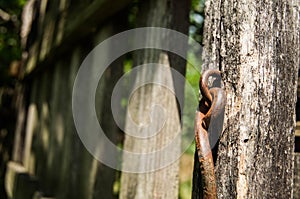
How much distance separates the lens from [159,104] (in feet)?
5.83

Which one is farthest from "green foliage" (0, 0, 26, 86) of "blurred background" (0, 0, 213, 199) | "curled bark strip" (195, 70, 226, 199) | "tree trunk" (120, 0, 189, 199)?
"curled bark strip" (195, 70, 226, 199)

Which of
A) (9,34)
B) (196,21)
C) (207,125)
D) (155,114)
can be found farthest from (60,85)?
(207,125)

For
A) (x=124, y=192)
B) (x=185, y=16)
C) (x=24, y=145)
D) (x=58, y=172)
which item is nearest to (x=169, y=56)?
(x=185, y=16)

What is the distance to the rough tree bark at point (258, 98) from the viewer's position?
1055 millimetres

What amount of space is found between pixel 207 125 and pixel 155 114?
0.67m

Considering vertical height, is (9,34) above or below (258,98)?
above

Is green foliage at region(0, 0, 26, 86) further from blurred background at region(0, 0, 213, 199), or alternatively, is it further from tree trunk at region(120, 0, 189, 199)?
tree trunk at region(120, 0, 189, 199)

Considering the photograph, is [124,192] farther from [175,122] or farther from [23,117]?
[23,117]

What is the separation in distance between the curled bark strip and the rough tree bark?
2cm

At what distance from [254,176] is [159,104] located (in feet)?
2.51

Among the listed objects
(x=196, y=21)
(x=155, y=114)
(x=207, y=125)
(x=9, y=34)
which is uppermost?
(x=9, y=34)

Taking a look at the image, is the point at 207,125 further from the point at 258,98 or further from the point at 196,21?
the point at 196,21

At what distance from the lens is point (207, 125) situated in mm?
1122

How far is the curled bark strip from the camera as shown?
1.07 metres
